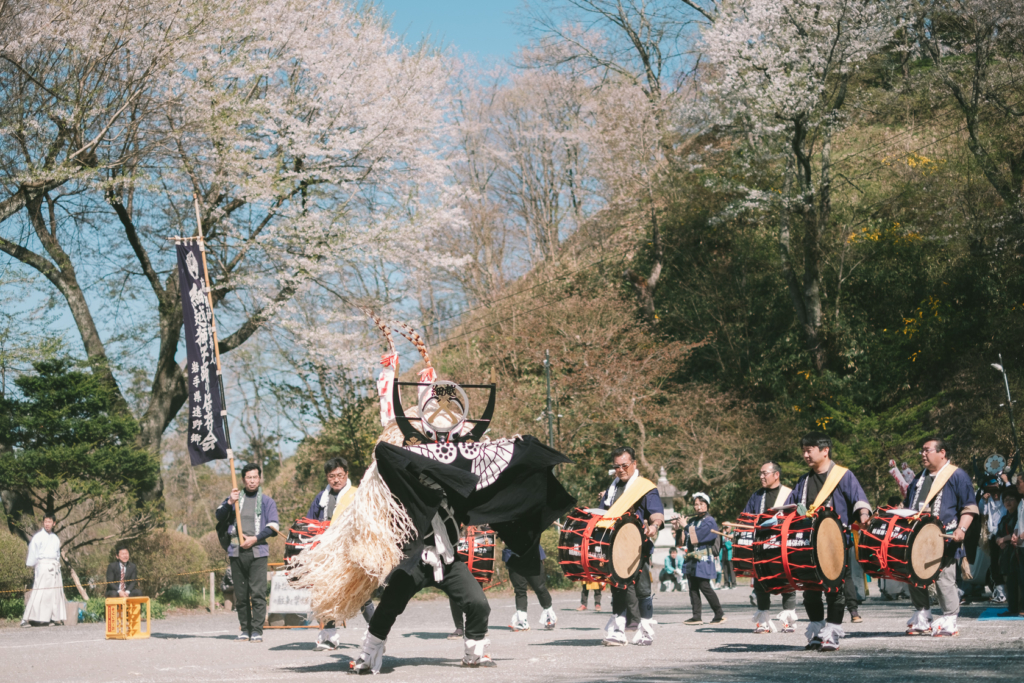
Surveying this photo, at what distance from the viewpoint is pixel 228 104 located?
1853cm

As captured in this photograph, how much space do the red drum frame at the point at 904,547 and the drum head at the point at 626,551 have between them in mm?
1936

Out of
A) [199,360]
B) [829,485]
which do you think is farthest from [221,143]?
[829,485]

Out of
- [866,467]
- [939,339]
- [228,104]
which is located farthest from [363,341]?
[939,339]

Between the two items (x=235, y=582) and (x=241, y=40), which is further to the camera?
(x=241, y=40)

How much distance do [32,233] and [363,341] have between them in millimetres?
7099

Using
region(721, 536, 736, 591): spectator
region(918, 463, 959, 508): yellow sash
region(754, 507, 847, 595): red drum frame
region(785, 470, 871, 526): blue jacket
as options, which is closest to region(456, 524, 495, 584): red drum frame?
region(754, 507, 847, 595): red drum frame

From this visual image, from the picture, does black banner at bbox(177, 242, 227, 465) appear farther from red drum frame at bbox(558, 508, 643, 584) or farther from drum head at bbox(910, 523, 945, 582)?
drum head at bbox(910, 523, 945, 582)

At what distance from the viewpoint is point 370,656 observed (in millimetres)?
7008

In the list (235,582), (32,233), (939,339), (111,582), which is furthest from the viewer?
(939,339)

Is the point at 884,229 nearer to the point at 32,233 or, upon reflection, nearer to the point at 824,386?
the point at 824,386

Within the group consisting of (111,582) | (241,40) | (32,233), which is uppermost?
(241,40)

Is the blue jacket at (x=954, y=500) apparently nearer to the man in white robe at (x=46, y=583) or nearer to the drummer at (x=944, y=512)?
the drummer at (x=944, y=512)

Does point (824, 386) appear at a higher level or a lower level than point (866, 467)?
higher

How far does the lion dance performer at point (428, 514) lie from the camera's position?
6.88 m
